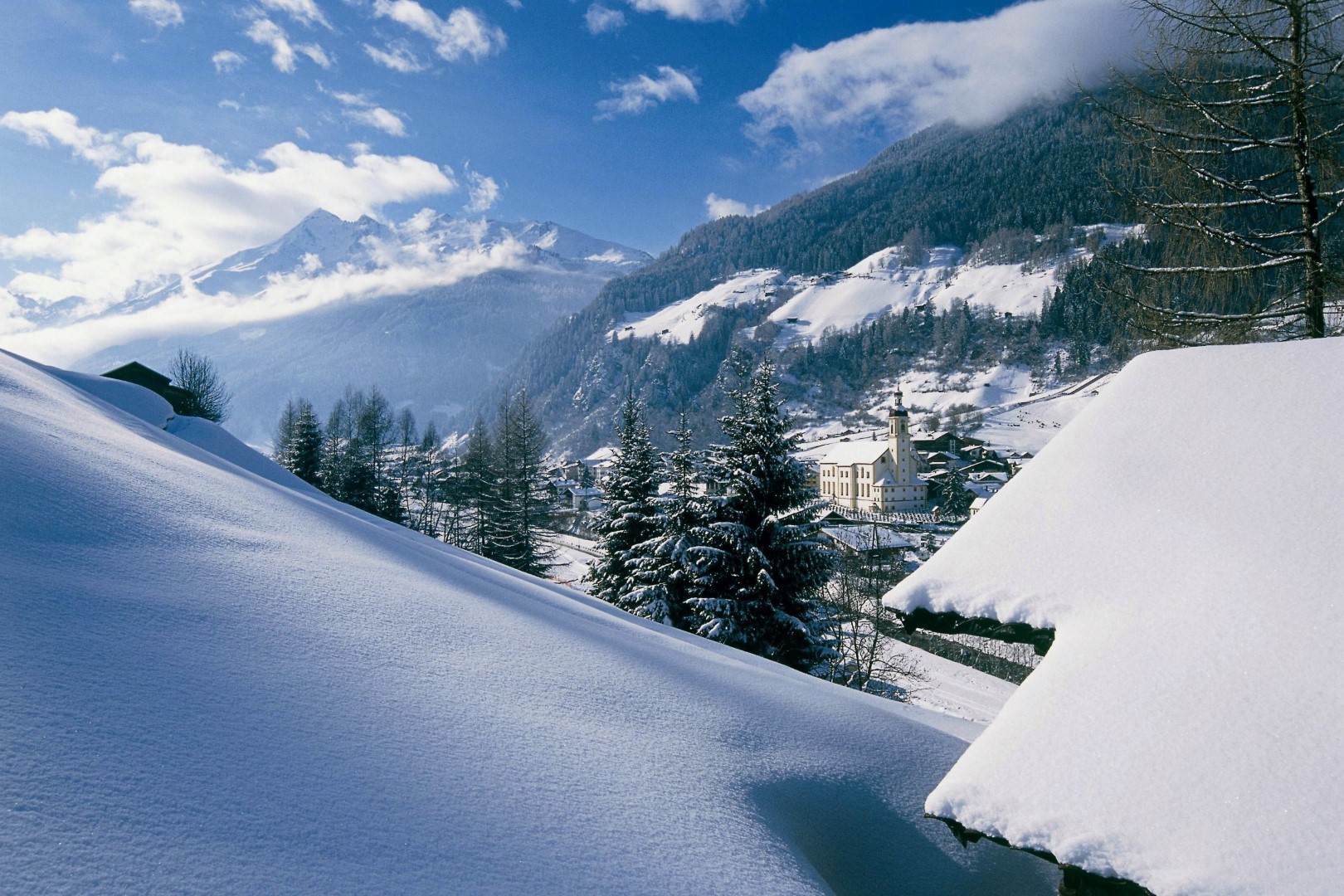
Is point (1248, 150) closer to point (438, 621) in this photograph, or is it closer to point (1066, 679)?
point (1066, 679)

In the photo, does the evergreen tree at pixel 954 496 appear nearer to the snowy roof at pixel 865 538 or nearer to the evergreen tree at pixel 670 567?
the snowy roof at pixel 865 538

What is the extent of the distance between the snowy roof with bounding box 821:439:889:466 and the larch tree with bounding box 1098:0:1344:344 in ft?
221

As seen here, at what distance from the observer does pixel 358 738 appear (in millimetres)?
2355

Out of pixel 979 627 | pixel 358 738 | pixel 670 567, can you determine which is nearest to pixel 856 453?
pixel 670 567

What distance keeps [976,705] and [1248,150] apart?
23.3 meters

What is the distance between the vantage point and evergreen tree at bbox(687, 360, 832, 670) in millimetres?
14273

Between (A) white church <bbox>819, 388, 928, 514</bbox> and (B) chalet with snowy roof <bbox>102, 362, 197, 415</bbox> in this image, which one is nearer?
(B) chalet with snowy roof <bbox>102, 362, 197, 415</bbox>

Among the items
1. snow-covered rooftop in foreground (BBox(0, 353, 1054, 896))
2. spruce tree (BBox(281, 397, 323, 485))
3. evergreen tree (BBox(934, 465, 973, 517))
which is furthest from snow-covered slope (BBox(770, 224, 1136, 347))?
snow-covered rooftop in foreground (BBox(0, 353, 1054, 896))

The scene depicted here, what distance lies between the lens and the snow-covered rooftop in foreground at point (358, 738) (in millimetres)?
1755

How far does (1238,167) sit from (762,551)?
33.7ft

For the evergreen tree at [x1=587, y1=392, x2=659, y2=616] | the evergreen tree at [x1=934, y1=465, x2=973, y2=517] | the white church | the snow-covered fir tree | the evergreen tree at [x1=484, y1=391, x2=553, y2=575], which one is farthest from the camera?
the white church

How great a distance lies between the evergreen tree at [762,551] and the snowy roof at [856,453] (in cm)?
6018

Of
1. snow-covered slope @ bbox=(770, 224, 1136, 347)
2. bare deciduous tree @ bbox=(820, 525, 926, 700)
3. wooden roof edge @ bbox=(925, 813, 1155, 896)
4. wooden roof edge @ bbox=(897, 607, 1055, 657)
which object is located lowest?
bare deciduous tree @ bbox=(820, 525, 926, 700)

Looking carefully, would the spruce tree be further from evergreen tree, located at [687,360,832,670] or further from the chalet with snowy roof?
evergreen tree, located at [687,360,832,670]
